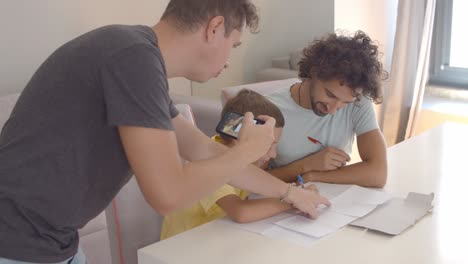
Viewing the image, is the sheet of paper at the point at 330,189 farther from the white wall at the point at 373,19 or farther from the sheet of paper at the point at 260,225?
the white wall at the point at 373,19

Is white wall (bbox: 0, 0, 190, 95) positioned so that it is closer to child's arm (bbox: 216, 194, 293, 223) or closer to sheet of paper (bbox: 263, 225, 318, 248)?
child's arm (bbox: 216, 194, 293, 223)

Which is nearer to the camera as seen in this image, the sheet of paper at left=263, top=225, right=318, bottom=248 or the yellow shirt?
the sheet of paper at left=263, top=225, right=318, bottom=248

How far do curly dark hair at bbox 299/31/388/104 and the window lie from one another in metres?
2.13

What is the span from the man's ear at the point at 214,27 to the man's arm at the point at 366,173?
793 millimetres

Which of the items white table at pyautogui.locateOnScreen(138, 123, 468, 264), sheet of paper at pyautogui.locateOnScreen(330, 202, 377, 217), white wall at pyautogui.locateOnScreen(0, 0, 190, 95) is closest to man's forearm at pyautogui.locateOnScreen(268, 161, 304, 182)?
sheet of paper at pyautogui.locateOnScreen(330, 202, 377, 217)

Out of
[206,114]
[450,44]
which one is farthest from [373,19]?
[206,114]

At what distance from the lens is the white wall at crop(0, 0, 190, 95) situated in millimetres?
2424

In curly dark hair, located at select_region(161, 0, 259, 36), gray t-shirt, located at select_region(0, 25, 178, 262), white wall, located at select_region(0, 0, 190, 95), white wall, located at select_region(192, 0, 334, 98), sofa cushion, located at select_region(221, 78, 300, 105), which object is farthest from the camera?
white wall, located at select_region(192, 0, 334, 98)

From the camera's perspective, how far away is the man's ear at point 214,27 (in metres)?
1.06

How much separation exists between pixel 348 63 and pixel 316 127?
0.85ft

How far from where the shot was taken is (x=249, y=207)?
140 centimetres

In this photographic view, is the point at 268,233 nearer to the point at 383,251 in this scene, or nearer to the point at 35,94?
the point at 383,251

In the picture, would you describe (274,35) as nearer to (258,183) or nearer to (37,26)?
(37,26)

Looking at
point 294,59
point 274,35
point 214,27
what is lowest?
point 294,59
